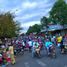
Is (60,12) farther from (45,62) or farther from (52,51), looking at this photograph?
(45,62)

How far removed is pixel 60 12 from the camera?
7719 centimetres

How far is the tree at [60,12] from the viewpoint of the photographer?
7650 cm

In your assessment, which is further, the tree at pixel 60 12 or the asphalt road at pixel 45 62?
the tree at pixel 60 12

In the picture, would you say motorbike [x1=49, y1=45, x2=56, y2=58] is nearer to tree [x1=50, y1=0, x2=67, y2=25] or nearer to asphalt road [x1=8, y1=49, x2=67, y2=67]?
asphalt road [x1=8, y1=49, x2=67, y2=67]

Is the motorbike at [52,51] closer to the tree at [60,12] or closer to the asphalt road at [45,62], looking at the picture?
the asphalt road at [45,62]

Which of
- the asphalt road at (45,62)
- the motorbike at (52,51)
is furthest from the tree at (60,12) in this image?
the asphalt road at (45,62)

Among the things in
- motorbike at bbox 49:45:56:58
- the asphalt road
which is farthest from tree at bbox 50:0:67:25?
the asphalt road

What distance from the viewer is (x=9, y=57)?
2381cm

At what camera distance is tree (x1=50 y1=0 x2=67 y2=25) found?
76500 millimetres

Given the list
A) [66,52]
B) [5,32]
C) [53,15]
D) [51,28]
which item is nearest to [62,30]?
[51,28]

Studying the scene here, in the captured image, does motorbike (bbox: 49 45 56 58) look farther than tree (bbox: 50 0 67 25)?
No

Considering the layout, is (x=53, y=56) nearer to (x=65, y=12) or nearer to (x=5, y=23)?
(x=5, y=23)

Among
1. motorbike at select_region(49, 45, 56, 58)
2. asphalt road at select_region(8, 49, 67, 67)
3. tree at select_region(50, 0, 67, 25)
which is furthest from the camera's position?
tree at select_region(50, 0, 67, 25)

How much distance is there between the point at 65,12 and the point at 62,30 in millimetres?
15595
